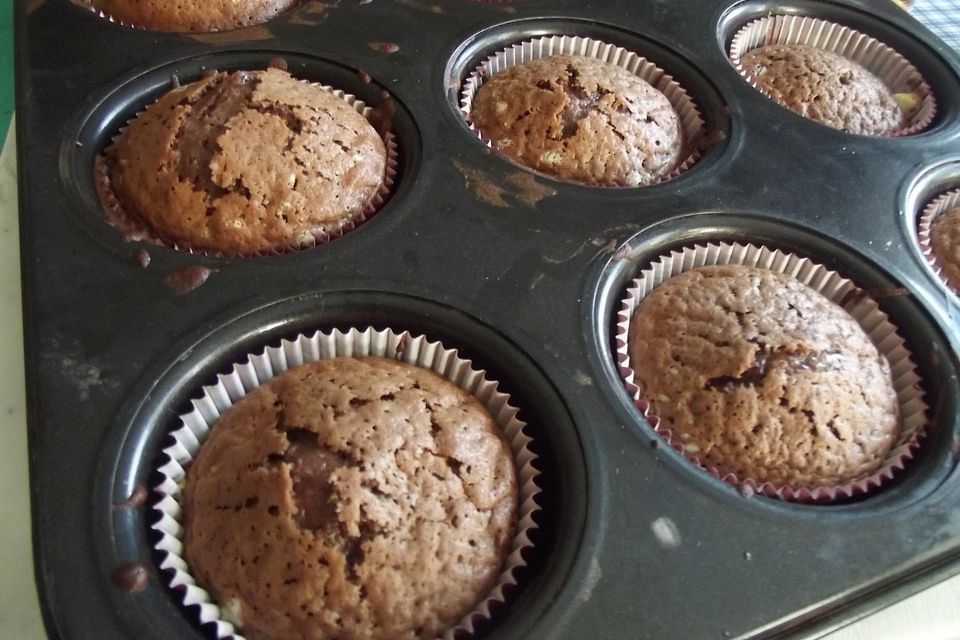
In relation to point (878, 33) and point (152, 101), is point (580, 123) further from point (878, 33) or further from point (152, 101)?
point (878, 33)

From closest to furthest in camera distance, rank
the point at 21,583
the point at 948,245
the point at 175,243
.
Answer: the point at 21,583
the point at 175,243
the point at 948,245

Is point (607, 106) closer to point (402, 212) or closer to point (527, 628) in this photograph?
point (402, 212)

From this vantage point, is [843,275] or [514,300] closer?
[514,300]

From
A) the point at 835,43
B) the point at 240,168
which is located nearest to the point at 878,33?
the point at 835,43

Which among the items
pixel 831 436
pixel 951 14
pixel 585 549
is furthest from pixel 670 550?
pixel 951 14

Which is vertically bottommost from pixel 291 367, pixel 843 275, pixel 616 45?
pixel 291 367

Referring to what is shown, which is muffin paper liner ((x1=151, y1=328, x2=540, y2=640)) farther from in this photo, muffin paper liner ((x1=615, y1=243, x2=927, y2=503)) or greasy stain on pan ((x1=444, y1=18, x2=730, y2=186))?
greasy stain on pan ((x1=444, y1=18, x2=730, y2=186))

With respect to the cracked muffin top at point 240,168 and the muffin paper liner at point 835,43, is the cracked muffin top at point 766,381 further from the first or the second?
the muffin paper liner at point 835,43

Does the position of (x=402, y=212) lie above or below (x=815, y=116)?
below

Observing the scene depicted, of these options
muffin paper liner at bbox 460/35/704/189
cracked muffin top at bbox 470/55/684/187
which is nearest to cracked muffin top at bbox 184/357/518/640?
cracked muffin top at bbox 470/55/684/187
